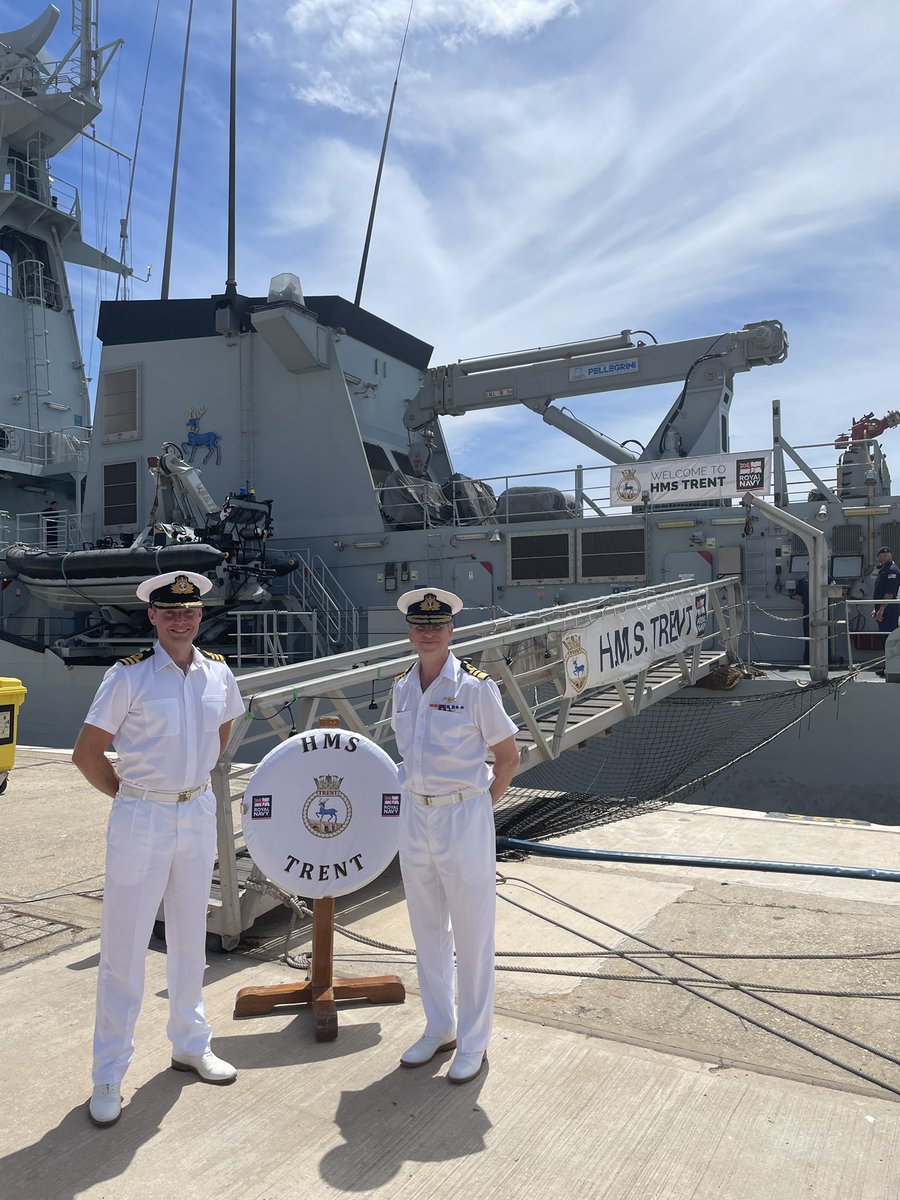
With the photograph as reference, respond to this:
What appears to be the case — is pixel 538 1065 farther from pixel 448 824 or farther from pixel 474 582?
pixel 474 582

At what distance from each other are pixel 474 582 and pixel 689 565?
3232 mm

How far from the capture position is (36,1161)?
246cm

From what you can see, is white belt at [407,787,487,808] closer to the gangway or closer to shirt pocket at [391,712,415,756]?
shirt pocket at [391,712,415,756]

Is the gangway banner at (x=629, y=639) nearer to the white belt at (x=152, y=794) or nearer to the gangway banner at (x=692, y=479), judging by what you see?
the gangway banner at (x=692, y=479)

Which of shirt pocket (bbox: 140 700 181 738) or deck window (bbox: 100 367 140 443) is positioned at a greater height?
deck window (bbox: 100 367 140 443)

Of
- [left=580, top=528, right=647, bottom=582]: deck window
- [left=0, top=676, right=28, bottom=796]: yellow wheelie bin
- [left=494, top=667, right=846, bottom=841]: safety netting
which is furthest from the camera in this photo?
[left=580, top=528, right=647, bottom=582]: deck window

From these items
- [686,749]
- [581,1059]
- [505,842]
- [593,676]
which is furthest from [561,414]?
[581,1059]

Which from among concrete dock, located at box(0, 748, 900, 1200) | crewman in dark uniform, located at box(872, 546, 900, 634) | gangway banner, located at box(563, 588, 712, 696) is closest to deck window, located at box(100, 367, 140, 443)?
gangway banner, located at box(563, 588, 712, 696)

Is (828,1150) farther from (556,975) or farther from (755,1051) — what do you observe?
(556,975)

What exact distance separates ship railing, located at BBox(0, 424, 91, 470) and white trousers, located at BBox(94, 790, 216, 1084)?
18056 mm

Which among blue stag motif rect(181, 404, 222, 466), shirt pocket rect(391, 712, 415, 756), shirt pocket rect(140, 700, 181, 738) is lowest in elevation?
shirt pocket rect(391, 712, 415, 756)

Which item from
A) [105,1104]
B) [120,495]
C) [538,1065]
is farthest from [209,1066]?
[120,495]

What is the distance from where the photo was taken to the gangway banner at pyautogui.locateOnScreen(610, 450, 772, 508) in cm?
1201

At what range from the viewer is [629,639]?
809 centimetres
